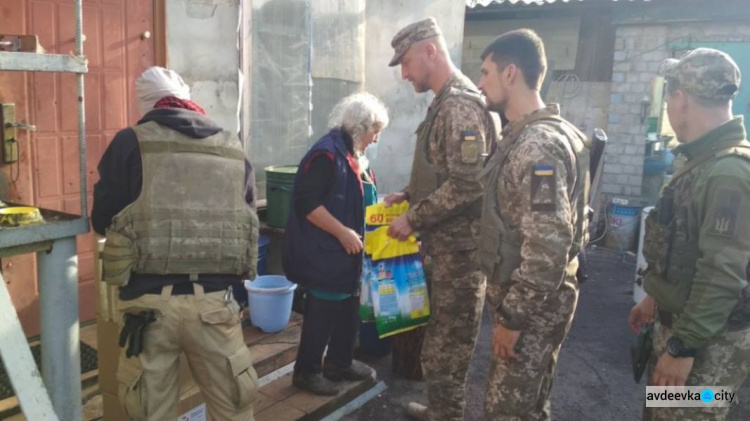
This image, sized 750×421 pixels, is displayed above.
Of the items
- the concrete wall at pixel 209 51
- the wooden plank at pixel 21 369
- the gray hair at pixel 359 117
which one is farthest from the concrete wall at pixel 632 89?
the wooden plank at pixel 21 369

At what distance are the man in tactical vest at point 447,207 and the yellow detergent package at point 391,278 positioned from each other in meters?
0.30

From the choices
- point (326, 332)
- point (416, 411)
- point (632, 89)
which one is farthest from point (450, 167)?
point (632, 89)

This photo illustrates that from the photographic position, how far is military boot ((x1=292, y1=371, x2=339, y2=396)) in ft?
11.8

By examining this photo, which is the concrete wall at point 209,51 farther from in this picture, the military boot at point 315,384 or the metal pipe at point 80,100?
the metal pipe at point 80,100

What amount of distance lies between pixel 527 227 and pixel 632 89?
7.07 metres

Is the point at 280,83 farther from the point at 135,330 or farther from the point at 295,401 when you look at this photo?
the point at 135,330

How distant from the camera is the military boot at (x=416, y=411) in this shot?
3520 millimetres

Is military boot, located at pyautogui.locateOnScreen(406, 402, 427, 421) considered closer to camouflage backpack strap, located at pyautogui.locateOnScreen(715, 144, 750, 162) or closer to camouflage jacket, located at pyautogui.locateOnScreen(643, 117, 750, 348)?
camouflage jacket, located at pyautogui.locateOnScreen(643, 117, 750, 348)

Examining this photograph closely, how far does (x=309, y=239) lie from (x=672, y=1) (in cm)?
696

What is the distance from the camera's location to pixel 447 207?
115 inches

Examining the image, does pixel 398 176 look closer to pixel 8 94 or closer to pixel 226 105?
pixel 226 105

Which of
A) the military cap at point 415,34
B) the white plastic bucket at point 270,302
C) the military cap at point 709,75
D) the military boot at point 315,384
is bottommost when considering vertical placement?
the military boot at point 315,384

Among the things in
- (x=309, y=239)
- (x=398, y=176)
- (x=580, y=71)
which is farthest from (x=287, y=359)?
(x=580, y=71)

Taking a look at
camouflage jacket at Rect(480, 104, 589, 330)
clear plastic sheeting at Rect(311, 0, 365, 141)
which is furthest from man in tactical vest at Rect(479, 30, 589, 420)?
clear plastic sheeting at Rect(311, 0, 365, 141)
